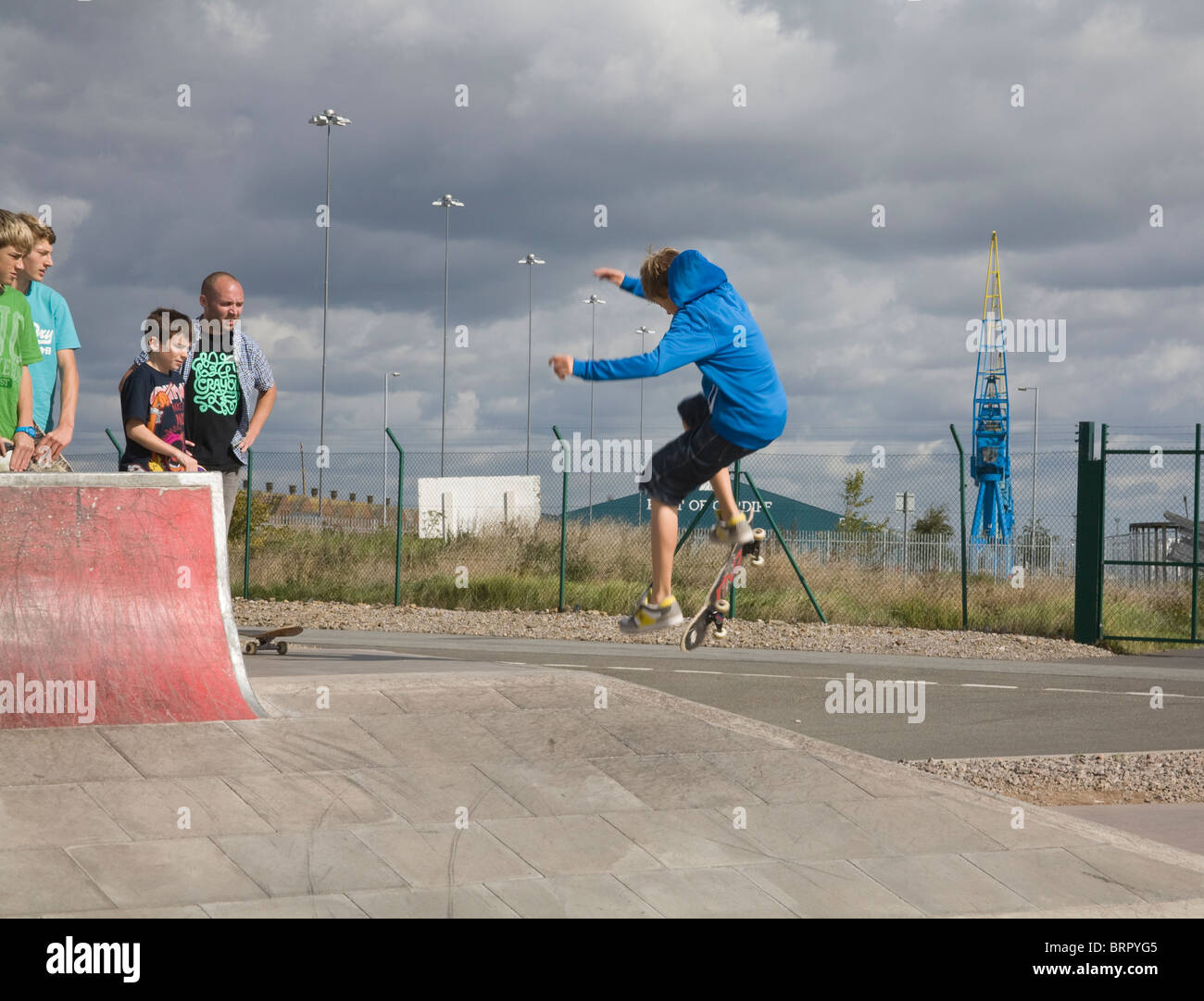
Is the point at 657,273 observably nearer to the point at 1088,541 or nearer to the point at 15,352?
the point at 15,352

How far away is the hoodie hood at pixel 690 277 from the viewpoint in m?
5.75

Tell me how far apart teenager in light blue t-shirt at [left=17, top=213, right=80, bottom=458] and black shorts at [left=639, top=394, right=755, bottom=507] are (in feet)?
10.00

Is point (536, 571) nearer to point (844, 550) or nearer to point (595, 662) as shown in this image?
point (844, 550)

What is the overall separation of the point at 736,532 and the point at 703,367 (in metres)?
1.29

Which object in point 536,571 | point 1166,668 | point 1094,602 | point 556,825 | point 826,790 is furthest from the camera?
point 536,571

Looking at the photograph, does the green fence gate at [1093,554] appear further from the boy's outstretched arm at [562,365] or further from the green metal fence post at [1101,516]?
the boy's outstretched arm at [562,365]

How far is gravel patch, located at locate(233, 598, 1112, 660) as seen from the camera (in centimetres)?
1598

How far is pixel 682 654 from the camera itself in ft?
47.9

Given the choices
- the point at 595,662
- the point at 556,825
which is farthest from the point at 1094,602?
the point at 556,825

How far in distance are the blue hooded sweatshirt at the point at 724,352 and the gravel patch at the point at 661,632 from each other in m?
9.92

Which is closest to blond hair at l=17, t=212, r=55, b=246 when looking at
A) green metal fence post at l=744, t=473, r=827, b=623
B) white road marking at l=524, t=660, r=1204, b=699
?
white road marking at l=524, t=660, r=1204, b=699

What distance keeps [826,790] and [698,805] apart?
2.31ft

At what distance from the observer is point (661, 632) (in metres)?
18.0

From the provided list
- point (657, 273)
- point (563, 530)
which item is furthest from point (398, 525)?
point (657, 273)
